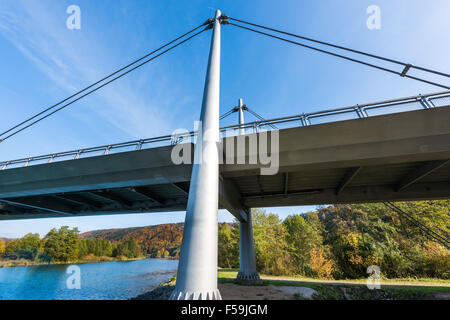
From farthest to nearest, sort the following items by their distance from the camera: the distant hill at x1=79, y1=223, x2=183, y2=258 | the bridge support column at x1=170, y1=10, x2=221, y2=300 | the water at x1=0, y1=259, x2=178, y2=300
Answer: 1. the distant hill at x1=79, y1=223, x2=183, y2=258
2. the water at x1=0, y1=259, x2=178, y2=300
3. the bridge support column at x1=170, y1=10, x2=221, y2=300

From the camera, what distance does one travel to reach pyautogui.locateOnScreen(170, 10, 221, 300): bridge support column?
15.9 ft

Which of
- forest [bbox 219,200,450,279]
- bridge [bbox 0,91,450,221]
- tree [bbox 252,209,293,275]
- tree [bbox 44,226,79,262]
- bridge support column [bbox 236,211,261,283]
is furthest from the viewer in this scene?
tree [bbox 44,226,79,262]

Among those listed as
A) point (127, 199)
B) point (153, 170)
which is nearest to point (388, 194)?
point (153, 170)

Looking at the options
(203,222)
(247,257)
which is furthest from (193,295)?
(247,257)

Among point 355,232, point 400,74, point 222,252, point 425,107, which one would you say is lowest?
point 222,252

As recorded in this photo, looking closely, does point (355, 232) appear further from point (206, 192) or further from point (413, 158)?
point (206, 192)

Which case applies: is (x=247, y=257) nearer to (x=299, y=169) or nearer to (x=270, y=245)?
(x=299, y=169)

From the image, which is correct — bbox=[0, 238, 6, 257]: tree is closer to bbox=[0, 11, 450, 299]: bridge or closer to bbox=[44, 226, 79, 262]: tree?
bbox=[44, 226, 79, 262]: tree

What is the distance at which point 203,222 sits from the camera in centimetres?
549

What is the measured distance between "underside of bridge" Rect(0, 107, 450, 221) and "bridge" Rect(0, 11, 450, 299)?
0.04 metres

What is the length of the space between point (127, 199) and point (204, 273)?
1435 cm

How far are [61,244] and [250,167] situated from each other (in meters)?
76.9

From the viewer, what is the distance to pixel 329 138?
26.3ft

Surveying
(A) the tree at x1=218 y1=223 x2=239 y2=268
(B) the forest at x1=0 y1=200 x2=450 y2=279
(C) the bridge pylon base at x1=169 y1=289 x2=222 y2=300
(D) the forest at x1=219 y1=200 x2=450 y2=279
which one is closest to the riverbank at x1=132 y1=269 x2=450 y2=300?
(B) the forest at x1=0 y1=200 x2=450 y2=279
